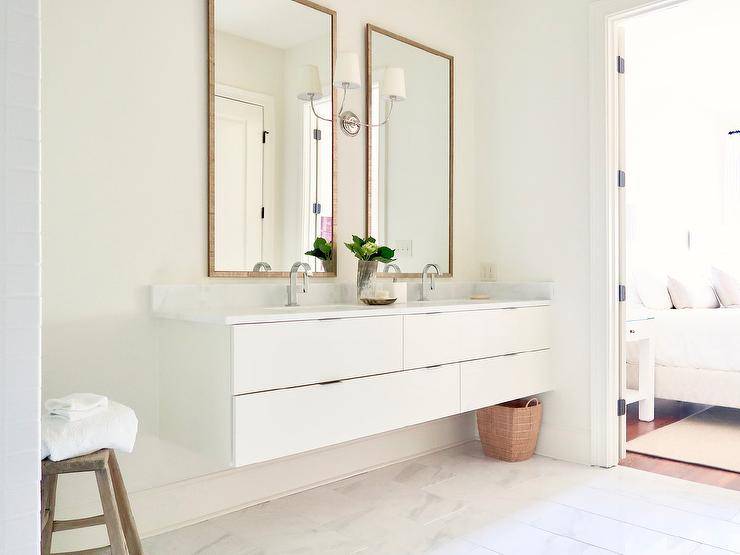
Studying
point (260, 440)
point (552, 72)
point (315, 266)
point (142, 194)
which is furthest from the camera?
point (552, 72)

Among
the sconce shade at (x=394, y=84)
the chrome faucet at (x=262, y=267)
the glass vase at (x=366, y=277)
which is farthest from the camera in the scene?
the sconce shade at (x=394, y=84)

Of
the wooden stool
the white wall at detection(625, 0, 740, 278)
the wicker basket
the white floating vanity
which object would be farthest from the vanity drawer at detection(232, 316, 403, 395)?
the white wall at detection(625, 0, 740, 278)

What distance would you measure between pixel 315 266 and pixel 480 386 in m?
0.91

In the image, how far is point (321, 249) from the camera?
2775 mm

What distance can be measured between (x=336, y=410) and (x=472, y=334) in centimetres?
82

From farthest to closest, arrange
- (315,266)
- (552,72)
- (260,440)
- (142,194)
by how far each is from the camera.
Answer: (552,72), (315,266), (142,194), (260,440)

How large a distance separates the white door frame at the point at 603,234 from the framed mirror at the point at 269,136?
1273mm

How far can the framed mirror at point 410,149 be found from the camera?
301cm

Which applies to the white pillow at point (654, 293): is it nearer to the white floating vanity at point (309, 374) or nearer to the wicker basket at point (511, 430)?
the wicker basket at point (511, 430)

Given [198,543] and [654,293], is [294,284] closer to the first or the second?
[198,543]

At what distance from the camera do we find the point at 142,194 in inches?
87.5

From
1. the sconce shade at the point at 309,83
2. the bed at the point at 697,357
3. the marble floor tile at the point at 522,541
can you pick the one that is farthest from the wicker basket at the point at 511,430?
the sconce shade at the point at 309,83

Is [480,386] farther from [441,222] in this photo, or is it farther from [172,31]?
[172,31]

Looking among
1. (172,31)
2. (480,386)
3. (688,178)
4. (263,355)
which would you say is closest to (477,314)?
(480,386)
